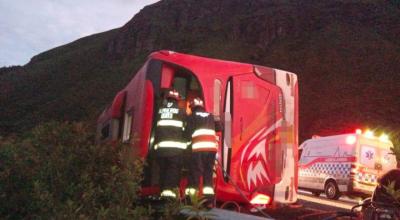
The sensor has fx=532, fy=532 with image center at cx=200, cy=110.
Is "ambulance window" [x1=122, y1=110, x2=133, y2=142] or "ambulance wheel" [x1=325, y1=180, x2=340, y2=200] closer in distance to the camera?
"ambulance window" [x1=122, y1=110, x2=133, y2=142]

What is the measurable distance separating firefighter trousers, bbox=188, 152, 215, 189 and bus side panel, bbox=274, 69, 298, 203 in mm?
1375

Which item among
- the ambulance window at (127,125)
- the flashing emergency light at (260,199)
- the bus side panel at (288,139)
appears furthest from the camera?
the ambulance window at (127,125)

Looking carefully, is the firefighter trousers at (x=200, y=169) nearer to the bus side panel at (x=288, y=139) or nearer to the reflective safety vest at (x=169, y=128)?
the reflective safety vest at (x=169, y=128)

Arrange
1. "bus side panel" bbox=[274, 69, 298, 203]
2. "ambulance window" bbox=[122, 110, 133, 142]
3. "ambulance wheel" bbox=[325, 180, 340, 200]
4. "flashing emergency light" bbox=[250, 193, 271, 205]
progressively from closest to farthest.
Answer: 1. "flashing emergency light" bbox=[250, 193, 271, 205]
2. "bus side panel" bbox=[274, 69, 298, 203]
3. "ambulance window" bbox=[122, 110, 133, 142]
4. "ambulance wheel" bbox=[325, 180, 340, 200]

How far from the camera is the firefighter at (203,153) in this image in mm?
6367

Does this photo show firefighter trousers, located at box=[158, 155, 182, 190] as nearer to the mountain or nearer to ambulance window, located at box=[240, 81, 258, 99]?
ambulance window, located at box=[240, 81, 258, 99]

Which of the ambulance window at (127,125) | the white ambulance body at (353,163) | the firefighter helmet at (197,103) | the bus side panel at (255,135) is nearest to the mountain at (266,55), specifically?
the white ambulance body at (353,163)

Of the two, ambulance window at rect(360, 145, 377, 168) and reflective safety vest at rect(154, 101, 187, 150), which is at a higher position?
ambulance window at rect(360, 145, 377, 168)

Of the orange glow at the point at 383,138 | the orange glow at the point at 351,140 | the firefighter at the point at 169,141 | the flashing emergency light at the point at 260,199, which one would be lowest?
the flashing emergency light at the point at 260,199

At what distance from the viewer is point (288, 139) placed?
24.9ft

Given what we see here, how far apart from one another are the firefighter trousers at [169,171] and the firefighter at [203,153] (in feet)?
0.53

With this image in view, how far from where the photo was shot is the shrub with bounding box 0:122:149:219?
347 centimetres

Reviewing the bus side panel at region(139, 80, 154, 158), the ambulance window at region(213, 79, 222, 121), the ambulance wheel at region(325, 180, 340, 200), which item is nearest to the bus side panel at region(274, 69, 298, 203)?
the ambulance window at region(213, 79, 222, 121)

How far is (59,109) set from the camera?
240 feet
